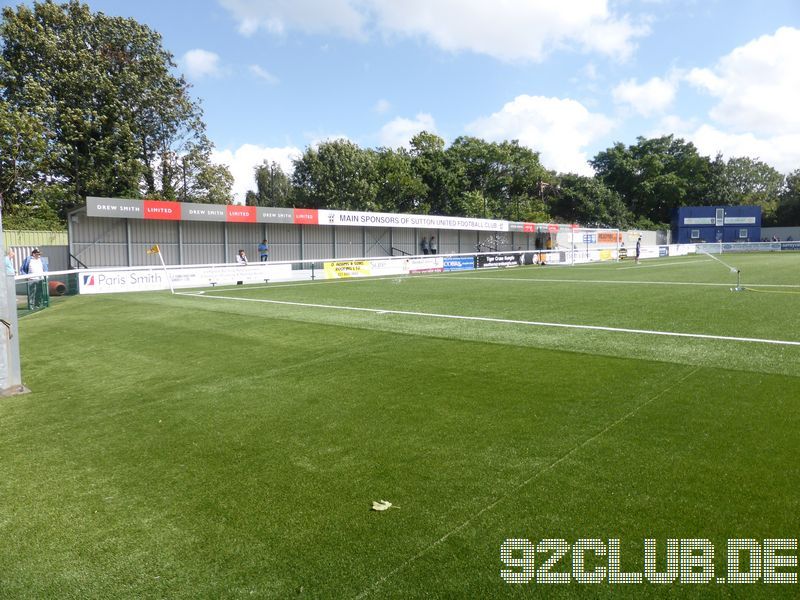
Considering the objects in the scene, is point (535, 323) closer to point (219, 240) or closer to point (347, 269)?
point (347, 269)

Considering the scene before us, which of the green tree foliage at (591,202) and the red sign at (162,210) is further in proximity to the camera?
the green tree foliage at (591,202)

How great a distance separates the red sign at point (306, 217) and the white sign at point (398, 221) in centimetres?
30

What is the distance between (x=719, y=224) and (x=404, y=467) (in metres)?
75.2

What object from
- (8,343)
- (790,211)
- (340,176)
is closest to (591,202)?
(790,211)

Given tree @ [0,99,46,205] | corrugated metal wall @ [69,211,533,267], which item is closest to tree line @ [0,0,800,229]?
tree @ [0,99,46,205]

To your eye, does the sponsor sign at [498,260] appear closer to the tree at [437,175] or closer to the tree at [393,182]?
the tree at [393,182]

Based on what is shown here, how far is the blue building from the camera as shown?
6725 centimetres

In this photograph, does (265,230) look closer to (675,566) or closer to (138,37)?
(138,37)

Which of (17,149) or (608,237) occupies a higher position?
(17,149)

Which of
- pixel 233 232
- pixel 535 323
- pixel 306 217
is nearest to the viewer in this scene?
pixel 535 323

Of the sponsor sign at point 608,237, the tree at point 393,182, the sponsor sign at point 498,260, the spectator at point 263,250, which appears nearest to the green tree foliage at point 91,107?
the spectator at point 263,250

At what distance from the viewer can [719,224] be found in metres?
67.8

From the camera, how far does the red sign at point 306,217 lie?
3238 centimetres

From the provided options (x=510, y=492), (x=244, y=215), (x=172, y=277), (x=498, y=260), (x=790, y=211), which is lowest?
(x=510, y=492)
